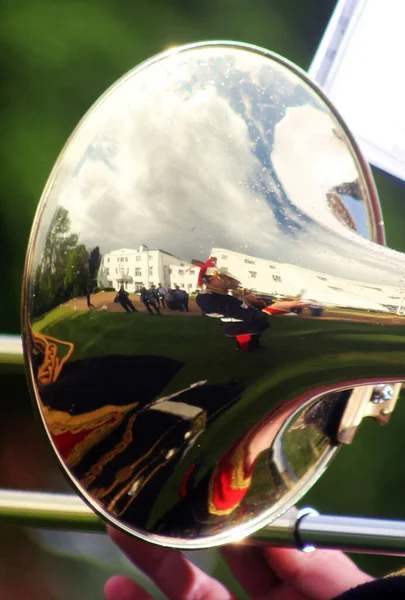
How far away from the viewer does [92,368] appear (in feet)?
1.77

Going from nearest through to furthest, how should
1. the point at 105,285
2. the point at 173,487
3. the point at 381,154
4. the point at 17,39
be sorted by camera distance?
the point at 105,285 < the point at 173,487 < the point at 17,39 < the point at 381,154

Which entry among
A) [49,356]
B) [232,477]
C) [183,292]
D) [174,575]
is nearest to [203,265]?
[183,292]

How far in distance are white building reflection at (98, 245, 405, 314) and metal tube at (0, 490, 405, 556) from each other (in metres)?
0.39

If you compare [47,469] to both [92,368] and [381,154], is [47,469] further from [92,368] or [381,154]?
[381,154]

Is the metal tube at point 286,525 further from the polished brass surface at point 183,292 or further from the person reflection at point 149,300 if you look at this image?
the person reflection at point 149,300

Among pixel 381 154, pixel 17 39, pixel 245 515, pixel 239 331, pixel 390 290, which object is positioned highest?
pixel 381 154

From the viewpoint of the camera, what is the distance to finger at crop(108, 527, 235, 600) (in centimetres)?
84

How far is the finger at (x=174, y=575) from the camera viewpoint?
2.74 ft

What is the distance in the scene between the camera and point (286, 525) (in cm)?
72

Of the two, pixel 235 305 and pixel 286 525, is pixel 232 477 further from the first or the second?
pixel 235 305

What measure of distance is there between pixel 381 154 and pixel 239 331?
1.06m

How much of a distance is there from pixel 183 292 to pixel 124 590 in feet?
2.12

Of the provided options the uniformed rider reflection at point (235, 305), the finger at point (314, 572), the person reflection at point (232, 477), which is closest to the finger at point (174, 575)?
the finger at point (314, 572)

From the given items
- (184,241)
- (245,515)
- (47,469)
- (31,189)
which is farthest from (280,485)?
(31,189)
